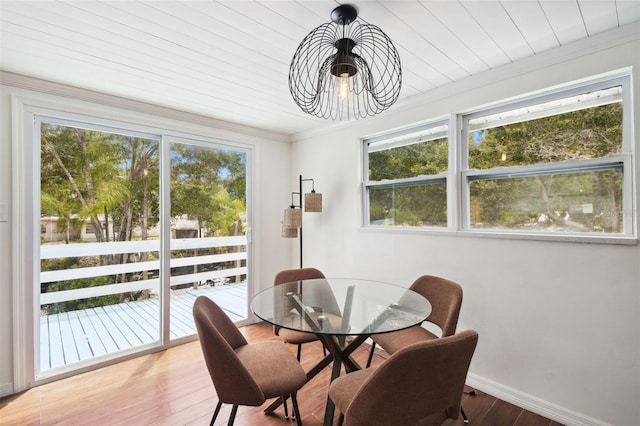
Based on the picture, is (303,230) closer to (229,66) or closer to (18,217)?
(229,66)

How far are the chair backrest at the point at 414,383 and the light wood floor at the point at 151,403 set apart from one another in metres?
0.92

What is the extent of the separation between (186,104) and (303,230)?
190cm

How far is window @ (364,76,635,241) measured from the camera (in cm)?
183

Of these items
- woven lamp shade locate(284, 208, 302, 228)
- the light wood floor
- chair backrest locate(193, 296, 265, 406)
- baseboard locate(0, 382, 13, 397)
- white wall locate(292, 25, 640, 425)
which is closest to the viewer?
chair backrest locate(193, 296, 265, 406)

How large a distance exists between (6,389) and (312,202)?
284 centimetres

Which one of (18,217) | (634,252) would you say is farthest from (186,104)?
(634,252)

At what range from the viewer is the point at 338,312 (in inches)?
72.7

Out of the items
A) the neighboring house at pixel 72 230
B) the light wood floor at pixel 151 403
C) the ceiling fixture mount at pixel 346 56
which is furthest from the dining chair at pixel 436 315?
the neighboring house at pixel 72 230

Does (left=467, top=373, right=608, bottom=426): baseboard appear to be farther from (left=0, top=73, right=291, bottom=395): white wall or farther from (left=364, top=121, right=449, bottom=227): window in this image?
(left=0, top=73, right=291, bottom=395): white wall

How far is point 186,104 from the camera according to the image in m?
2.84

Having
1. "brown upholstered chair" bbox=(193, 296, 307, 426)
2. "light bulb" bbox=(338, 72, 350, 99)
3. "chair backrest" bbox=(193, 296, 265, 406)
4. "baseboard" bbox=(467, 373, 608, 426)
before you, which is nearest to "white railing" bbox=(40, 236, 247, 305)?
"brown upholstered chair" bbox=(193, 296, 307, 426)

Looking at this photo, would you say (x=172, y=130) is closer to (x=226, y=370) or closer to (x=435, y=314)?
(x=226, y=370)

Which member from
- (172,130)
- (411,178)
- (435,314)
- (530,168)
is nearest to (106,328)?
(172,130)

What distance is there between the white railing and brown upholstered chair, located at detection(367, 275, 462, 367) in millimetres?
2030
